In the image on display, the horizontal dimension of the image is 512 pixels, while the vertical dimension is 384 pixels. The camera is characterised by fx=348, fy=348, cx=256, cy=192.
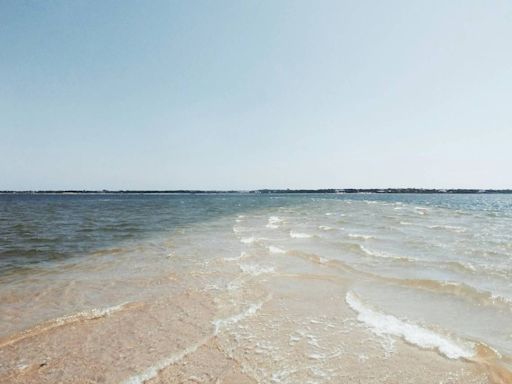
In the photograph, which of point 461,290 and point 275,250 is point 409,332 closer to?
point 461,290

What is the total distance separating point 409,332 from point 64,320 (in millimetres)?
5863

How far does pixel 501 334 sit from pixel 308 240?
1099 cm

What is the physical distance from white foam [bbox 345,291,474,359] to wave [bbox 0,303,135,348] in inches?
180

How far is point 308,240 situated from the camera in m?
16.5

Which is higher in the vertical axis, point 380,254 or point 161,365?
point 161,365

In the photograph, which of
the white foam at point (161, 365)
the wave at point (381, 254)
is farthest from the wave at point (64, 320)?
the wave at point (381, 254)

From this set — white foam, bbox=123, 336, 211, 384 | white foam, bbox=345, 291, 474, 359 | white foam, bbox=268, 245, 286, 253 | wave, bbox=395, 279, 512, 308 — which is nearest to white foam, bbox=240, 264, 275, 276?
white foam, bbox=268, 245, 286, 253

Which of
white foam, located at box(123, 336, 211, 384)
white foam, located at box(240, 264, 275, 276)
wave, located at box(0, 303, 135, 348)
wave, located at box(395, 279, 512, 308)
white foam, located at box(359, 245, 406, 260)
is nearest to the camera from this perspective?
white foam, located at box(123, 336, 211, 384)

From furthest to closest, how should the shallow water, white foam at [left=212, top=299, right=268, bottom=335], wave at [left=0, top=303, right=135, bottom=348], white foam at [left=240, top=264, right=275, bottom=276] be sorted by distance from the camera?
white foam at [left=240, top=264, right=275, bottom=276] < white foam at [left=212, top=299, right=268, bottom=335] < wave at [left=0, top=303, right=135, bottom=348] < the shallow water

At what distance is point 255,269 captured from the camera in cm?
1016

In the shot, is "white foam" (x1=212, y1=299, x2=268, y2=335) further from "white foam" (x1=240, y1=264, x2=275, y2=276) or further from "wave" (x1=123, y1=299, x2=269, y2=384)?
"white foam" (x1=240, y1=264, x2=275, y2=276)

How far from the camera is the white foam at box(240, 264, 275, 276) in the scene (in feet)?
32.0


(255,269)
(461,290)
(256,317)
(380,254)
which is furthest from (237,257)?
(461,290)

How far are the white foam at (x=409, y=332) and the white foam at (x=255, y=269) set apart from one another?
10.9 ft
